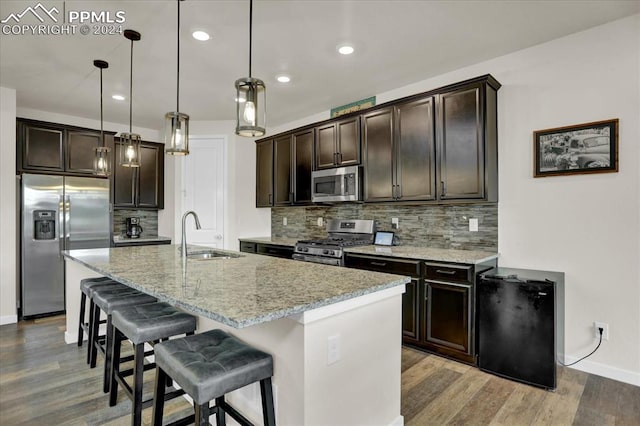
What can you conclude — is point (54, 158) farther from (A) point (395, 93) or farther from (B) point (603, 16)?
(B) point (603, 16)

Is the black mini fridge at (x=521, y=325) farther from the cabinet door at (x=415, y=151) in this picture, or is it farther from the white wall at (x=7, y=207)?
the white wall at (x=7, y=207)

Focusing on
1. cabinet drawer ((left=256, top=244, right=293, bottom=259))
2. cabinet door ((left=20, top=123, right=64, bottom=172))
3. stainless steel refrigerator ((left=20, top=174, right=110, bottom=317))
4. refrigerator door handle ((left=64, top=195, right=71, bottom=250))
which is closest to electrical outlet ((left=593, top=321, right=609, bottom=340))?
cabinet drawer ((left=256, top=244, right=293, bottom=259))

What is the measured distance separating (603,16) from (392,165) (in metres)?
1.95

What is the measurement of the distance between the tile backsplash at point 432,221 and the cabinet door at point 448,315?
2.14 ft

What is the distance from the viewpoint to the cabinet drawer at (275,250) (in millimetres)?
4379

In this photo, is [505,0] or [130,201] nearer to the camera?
[505,0]

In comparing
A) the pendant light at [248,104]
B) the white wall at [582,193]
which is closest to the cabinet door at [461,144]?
the white wall at [582,193]

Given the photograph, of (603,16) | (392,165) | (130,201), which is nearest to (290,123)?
(392,165)

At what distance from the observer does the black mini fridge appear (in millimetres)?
2375

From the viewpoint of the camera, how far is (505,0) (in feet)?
7.48

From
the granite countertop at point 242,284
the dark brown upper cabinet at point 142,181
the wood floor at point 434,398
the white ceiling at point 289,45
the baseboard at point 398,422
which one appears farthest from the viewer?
the dark brown upper cabinet at point 142,181

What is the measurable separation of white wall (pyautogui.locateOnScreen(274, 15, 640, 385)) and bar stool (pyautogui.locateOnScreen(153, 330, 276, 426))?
256cm

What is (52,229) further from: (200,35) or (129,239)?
(200,35)

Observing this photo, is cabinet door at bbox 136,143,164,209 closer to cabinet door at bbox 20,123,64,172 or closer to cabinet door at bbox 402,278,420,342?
cabinet door at bbox 20,123,64,172
